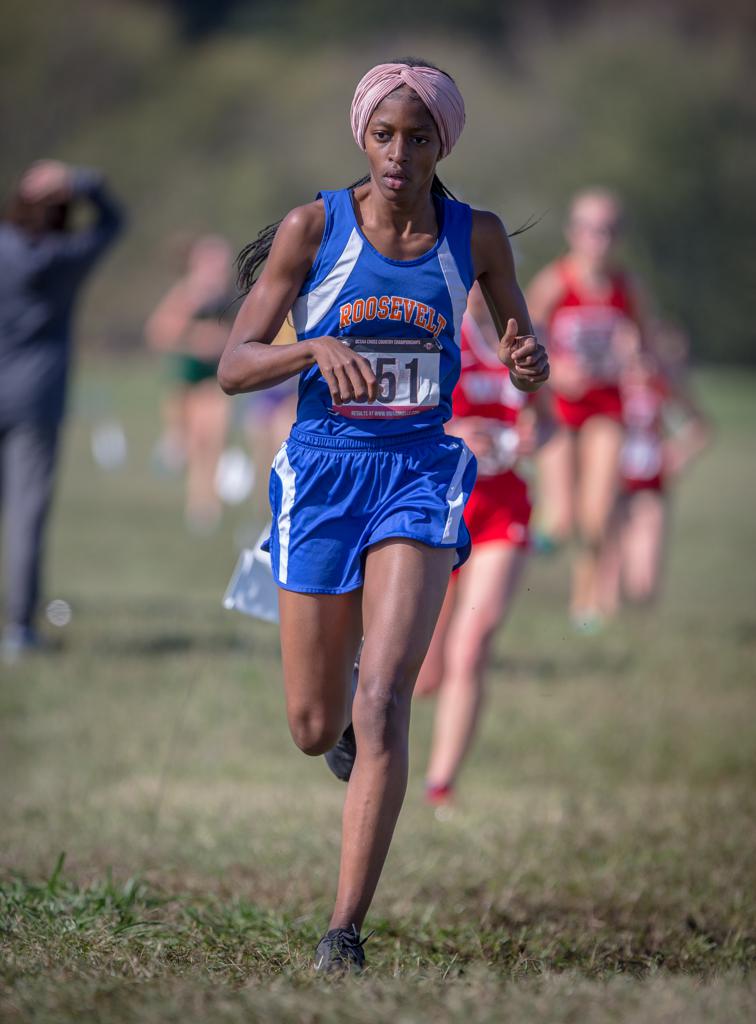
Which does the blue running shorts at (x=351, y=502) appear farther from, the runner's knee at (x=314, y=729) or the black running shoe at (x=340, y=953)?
the black running shoe at (x=340, y=953)

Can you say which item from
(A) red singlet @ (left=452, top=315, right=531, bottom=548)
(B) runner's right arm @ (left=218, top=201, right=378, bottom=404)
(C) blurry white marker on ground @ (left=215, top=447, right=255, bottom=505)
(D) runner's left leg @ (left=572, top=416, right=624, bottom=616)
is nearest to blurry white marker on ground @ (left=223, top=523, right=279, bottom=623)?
(B) runner's right arm @ (left=218, top=201, right=378, bottom=404)

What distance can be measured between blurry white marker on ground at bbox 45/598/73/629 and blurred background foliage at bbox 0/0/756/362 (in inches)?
1450

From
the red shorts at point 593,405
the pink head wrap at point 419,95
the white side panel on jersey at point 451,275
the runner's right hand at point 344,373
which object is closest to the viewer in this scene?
the runner's right hand at point 344,373

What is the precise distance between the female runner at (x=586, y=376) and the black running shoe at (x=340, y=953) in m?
5.82

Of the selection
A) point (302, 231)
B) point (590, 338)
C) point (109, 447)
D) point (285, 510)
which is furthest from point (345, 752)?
point (109, 447)

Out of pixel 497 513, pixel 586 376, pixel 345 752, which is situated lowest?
pixel 345 752

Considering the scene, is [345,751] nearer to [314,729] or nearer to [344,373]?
[314,729]

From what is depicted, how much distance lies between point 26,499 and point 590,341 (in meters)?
3.84

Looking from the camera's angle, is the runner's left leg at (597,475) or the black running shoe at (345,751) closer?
the black running shoe at (345,751)

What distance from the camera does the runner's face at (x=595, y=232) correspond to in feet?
32.8

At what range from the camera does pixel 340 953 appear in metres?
3.90

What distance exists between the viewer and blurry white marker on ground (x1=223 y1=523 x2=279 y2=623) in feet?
16.0

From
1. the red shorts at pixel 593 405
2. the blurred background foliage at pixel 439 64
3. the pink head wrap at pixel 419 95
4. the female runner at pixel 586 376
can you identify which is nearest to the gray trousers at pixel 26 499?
the female runner at pixel 586 376

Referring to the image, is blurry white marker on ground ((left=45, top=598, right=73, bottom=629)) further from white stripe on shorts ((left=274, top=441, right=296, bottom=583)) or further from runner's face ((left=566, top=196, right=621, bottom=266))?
white stripe on shorts ((left=274, top=441, right=296, bottom=583))
